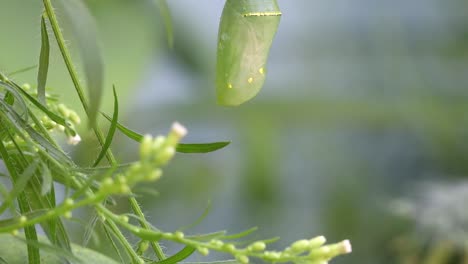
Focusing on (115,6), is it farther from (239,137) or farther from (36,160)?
(36,160)

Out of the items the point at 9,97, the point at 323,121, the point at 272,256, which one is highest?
the point at 323,121

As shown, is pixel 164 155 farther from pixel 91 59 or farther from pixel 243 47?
pixel 243 47

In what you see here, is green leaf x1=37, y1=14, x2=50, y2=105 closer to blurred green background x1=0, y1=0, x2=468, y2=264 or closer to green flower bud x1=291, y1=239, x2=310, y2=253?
green flower bud x1=291, y1=239, x2=310, y2=253

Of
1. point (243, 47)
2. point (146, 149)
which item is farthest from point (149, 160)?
point (243, 47)

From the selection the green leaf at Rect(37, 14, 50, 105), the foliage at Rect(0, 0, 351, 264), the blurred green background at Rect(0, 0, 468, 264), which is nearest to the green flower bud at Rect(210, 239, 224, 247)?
the foliage at Rect(0, 0, 351, 264)

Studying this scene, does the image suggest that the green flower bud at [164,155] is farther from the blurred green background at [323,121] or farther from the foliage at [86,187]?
the blurred green background at [323,121]
